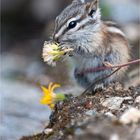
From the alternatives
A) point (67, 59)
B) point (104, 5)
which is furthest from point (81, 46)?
point (104, 5)

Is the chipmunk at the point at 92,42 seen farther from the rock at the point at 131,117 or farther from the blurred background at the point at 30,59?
the rock at the point at 131,117

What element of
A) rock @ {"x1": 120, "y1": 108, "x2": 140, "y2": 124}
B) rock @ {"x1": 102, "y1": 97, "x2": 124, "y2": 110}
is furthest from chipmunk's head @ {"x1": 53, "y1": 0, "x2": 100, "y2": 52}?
rock @ {"x1": 120, "y1": 108, "x2": 140, "y2": 124}

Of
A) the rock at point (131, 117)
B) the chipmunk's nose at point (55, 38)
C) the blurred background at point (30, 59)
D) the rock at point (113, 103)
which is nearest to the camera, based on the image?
the rock at point (131, 117)

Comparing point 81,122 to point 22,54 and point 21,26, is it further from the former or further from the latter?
point 21,26

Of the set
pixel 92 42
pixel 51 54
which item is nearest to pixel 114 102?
pixel 51 54

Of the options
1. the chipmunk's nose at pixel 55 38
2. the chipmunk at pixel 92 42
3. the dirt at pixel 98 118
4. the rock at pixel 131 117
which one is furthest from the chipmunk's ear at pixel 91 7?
the rock at pixel 131 117

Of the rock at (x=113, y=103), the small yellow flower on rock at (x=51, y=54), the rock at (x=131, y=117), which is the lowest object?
the rock at (x=131, y=117)

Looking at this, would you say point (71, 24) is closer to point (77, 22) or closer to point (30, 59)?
point (77, 22)
